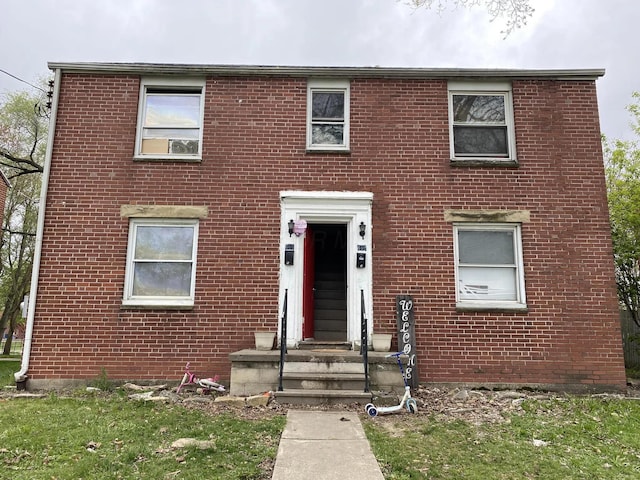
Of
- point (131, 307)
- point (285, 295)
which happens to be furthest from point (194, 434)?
point (131, 307)

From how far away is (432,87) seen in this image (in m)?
8.60

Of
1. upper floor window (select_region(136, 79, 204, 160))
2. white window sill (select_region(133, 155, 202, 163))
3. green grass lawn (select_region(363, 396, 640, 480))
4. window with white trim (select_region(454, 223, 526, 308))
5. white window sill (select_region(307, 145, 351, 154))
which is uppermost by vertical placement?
upper floor window (select_region(136, 79, 204, 160))

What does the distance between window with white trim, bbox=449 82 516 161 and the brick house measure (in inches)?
1.5

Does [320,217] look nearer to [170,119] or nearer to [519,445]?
[170,119]

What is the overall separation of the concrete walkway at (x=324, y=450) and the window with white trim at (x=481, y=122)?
5358mm

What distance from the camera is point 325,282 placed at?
10297 mm

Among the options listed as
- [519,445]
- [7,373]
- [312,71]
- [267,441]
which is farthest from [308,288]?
[7,373]

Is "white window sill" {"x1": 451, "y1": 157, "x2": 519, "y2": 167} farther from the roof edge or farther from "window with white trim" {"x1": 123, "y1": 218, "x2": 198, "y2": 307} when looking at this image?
"window with white trim" {"x1": 123, "y1": 218, "x2": 198, "y2": 307}

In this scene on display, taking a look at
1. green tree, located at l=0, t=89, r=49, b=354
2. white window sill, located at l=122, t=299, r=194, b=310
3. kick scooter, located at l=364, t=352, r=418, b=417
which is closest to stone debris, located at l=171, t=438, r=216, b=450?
kick scooter, located at l=364, t=352, r=418, b=417

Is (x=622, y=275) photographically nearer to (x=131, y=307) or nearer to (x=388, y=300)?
(x=388, y=300)

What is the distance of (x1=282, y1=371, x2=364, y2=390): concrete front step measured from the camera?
257 inches

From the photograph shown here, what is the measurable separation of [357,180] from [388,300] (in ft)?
7.39

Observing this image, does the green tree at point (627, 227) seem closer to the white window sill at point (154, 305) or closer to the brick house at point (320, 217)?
the brick house at point (320, 217)

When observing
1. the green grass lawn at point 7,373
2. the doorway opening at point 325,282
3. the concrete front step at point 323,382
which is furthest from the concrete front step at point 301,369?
the green grass lawn at point 7,373
